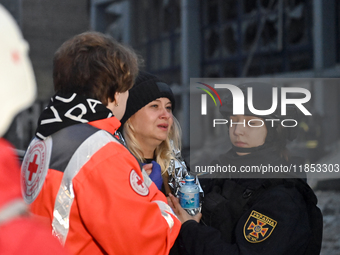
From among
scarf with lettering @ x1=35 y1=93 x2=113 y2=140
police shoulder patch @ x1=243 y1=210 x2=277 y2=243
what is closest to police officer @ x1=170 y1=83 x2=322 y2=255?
police shoulder patch @ x1=243 y1=210 x2=277 y2=243

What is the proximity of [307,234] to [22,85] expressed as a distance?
1830mm

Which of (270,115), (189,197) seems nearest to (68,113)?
(189,197)

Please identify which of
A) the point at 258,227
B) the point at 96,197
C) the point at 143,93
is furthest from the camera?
the point at 143,93

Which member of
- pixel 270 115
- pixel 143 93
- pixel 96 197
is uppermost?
pixel 143 93

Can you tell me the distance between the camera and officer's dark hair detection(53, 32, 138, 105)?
149 cm

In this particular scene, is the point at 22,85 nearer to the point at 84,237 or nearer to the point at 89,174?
the point at 89,174

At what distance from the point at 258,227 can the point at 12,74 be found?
64.1 inches

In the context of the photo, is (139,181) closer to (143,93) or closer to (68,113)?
(68,113)

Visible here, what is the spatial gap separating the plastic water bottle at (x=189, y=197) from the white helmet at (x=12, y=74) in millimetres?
1562

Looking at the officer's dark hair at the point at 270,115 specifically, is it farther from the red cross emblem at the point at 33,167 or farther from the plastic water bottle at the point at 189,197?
the red cross emblem at the point at 33,167

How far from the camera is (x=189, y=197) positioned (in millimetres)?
2084

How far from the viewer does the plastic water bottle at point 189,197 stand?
209cm

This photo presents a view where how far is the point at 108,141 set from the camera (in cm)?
136

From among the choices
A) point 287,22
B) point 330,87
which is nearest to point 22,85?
point 330,87
